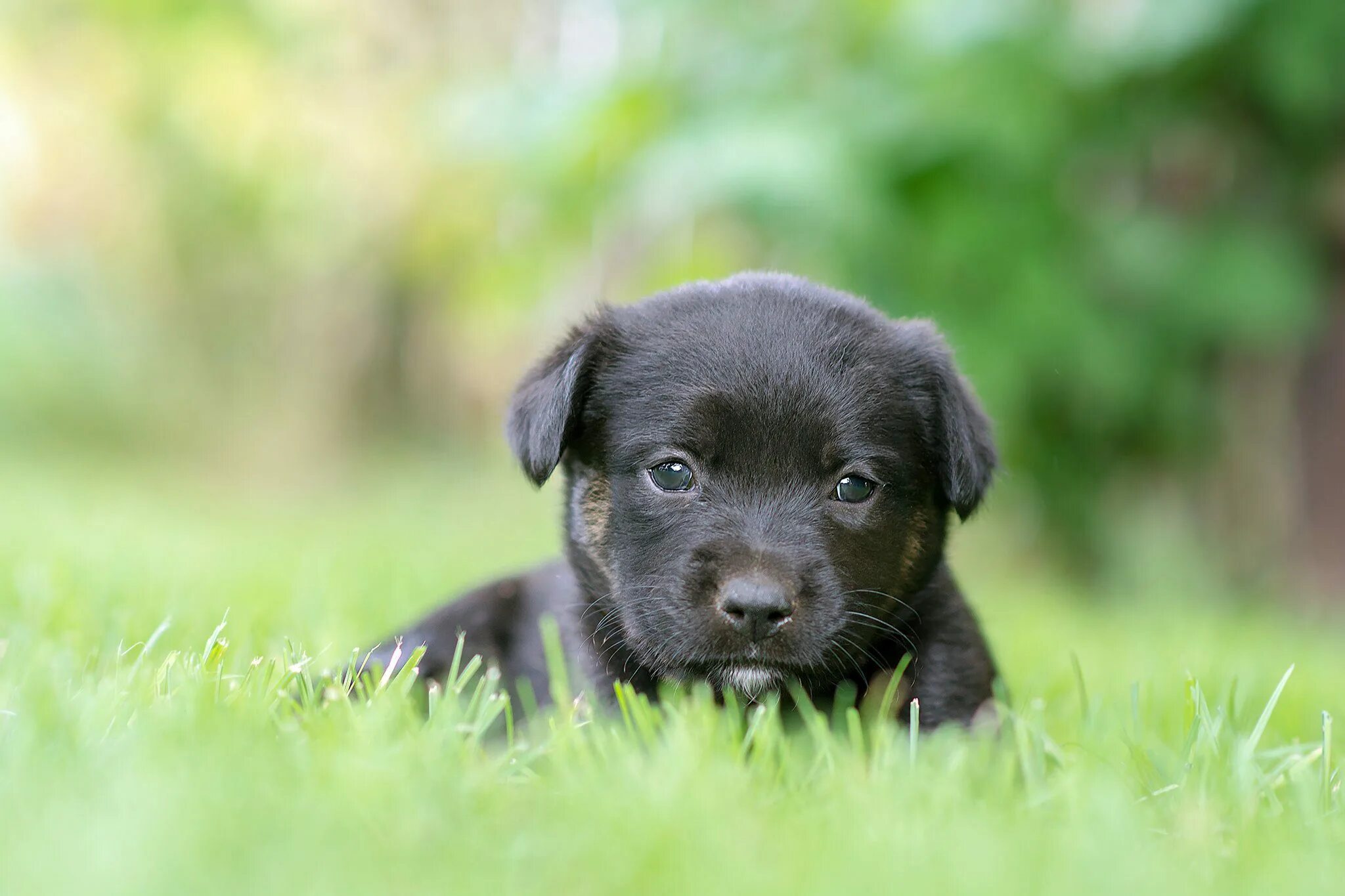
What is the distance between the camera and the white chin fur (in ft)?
10.5

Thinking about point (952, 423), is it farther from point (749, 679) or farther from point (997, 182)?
point (997, 182)

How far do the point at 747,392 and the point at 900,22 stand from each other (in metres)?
4.82

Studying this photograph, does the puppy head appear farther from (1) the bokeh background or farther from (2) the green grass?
(1) the bokeh background

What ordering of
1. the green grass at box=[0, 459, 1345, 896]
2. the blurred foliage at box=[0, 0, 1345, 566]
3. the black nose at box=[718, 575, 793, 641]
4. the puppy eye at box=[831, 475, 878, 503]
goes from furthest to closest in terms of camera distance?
the blurred foliage at box=[0, 0, 1345, 566] → the puppy eye at box=[831, 475, 878, 503] → the black nose at box=[718, 575, 793, 641] → the green grass at box=[0, 459, 1345, 896]

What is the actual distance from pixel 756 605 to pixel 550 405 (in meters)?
0.83

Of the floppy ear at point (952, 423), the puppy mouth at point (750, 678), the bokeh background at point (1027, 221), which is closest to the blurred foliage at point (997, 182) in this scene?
the bokeh background at point (1027, 221)

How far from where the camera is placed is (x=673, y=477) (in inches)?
134

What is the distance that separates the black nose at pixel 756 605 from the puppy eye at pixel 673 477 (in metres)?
0.39

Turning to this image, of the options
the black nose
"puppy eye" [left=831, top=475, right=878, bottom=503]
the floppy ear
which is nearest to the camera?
the black nose

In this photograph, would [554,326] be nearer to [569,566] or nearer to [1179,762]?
[569,566]

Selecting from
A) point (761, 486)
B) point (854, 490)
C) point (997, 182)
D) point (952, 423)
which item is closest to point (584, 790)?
point (761, 486)

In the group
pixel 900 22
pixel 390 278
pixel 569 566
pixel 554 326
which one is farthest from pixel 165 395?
pixel 569 566

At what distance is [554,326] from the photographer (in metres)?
12.2

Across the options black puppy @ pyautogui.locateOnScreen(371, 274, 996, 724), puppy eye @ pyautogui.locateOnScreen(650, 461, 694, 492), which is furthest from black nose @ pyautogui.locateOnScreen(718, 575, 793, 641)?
puppy eye @ pyautogui.locateOnScreen(650, 461, 694, 492)
